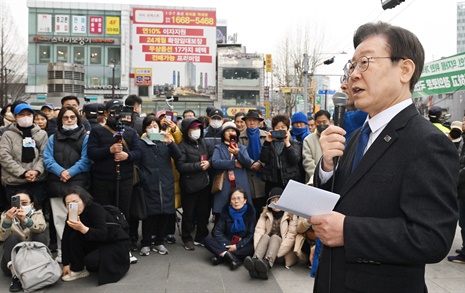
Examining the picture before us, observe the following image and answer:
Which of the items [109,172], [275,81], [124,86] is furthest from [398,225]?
[124,86]

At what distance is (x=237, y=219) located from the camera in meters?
5.50

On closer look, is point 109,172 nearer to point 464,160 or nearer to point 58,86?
point 464,160

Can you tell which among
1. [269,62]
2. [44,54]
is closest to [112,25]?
[44,54]

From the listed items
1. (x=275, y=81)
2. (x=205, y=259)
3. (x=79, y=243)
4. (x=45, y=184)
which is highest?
(x=275, y=81)

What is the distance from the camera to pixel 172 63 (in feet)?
161

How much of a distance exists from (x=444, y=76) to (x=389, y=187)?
1047 centimetres

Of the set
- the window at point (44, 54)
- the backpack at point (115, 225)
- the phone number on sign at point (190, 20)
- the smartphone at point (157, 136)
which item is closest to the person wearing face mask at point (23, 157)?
the backpack at point (115, 225)

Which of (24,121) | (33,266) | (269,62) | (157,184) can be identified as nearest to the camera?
(33,266)

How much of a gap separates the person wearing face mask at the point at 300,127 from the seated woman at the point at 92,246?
3322 millimetres

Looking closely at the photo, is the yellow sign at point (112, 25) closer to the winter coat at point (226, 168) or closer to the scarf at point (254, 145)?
the scarf at point (254, 145)

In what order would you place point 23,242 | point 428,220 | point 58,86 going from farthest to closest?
1. point 58,86
2. point 23,242
3. point 428,220

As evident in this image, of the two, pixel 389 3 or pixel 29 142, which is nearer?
pixel 29 142

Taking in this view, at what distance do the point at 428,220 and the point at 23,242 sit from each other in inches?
172

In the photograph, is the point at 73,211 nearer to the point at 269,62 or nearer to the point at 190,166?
the point at 190,166
